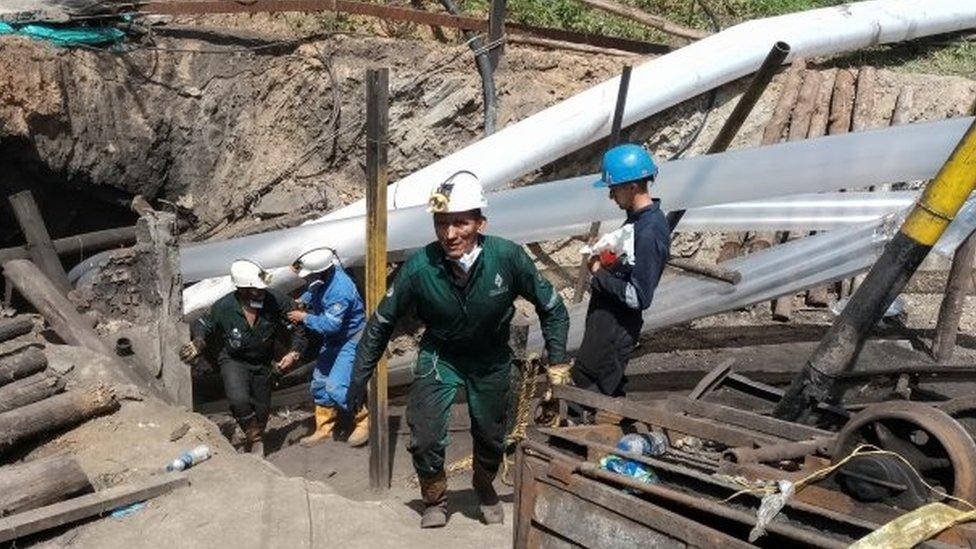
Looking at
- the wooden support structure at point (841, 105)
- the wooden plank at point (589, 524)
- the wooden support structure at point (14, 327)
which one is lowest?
the wooden support structure at point (14, 327)

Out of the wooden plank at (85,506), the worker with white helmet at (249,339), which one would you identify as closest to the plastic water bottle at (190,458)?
the wooden plank at (85,506)

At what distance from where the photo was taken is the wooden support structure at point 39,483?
543 cm

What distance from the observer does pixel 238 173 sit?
10.8 m

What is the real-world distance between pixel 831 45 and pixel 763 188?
132 inches

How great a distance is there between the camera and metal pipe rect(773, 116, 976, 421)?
4.45m

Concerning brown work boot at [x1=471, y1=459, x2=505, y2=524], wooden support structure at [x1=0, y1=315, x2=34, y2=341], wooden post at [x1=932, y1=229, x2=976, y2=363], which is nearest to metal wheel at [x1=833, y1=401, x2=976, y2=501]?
brown work boot at [x1=471, y1=459, x2=505, y2=524]

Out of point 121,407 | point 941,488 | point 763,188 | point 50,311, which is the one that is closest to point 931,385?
point 763,188

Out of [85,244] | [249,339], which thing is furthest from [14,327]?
[85,244]

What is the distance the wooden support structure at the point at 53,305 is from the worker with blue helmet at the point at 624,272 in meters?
3.55

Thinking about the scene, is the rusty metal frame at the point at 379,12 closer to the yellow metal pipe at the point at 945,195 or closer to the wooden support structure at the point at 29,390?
the wooden support structure at the point at 29,390

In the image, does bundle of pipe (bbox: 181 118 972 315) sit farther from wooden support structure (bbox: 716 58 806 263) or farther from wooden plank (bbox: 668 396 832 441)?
wooden plank (bbox: 668 396 832 441)

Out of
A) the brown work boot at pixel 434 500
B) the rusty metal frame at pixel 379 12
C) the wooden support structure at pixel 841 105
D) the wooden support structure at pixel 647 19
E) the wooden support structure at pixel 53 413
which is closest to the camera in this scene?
the brown work boot at pixel 434 500

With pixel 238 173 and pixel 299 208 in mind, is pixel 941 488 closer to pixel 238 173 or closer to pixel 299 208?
pixel 299 208

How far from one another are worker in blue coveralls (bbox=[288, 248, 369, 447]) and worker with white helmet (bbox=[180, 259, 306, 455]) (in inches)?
7.9
